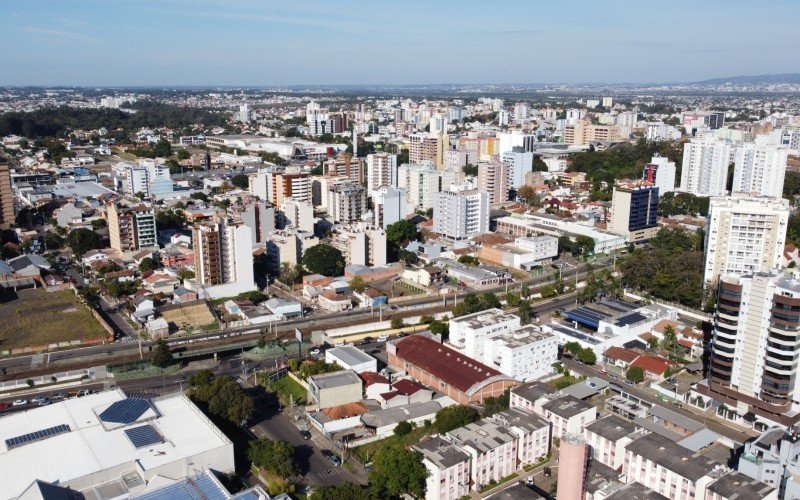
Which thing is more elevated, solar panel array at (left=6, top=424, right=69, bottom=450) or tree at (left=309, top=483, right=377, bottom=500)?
solar panel array at (left=6, top=424, right=69, bottom=450)

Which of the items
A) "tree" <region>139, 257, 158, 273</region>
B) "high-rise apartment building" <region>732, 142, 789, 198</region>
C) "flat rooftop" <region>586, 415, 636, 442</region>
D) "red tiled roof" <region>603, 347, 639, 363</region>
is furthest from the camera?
"high-rise apartment building" <region>732, 142, 789, 198</region>

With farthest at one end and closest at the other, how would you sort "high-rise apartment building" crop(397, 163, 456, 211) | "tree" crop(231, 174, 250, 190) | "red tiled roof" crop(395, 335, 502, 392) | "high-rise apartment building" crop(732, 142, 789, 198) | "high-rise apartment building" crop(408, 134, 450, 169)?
"high-rise apartment building" crop(408, 134, 450, 169) → "tree" crop(231, 174, 250, 190) → "high-rise apartment building" crop(397, 163, 456, 211) → "high-rise apartment building" crop(732, 142, 789, 198) → "red tiled roof" crop(395, 335, 502, 392)

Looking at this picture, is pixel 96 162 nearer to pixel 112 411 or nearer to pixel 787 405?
pixel 112 411

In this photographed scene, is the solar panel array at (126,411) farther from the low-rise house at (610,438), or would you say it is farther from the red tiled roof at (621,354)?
the red tiled roof at (621,354)

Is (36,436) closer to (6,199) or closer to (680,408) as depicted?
(680,408)

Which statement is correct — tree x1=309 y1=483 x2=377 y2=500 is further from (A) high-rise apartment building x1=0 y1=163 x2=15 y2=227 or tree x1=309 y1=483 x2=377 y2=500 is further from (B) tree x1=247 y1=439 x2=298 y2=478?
(A) high-rise apartment building x1=0 y1=163 x2=15 y2=227

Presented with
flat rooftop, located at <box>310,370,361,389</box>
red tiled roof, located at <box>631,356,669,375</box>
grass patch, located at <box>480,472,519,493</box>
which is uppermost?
flat rooftop, located at <box>310,370,361,389</box>

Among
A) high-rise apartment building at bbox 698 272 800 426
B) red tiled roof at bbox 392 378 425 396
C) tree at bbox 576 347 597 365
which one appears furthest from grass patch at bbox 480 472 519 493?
high-rise apartment building at bbox 698 272 800 426
